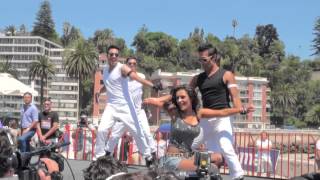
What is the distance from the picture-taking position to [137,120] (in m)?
9.02

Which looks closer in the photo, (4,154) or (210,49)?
(4,154)

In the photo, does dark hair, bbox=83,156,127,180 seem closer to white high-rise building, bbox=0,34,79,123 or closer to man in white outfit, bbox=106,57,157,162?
man in white outfit, bbox=106,57,157,162

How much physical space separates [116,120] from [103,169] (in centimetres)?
538

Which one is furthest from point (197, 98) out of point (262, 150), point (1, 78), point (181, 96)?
point (1, 78)

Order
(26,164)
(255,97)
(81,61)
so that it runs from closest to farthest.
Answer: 1. (26,164)
2. (81,61)
3. (255,97)

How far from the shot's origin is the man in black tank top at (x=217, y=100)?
686cm

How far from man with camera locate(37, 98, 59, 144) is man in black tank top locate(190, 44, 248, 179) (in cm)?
609

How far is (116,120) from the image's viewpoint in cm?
900

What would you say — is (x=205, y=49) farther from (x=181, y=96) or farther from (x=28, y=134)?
(x=28, y=134)

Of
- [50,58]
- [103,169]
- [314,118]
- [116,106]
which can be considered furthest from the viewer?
[50,58]

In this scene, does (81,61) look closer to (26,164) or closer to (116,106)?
(116,106)

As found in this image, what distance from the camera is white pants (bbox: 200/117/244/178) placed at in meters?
6.84

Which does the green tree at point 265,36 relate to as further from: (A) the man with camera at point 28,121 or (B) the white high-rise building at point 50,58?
(A) the man with camera at point 28,121

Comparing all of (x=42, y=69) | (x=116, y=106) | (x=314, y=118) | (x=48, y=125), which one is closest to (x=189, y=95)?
(x=116, y=106)
